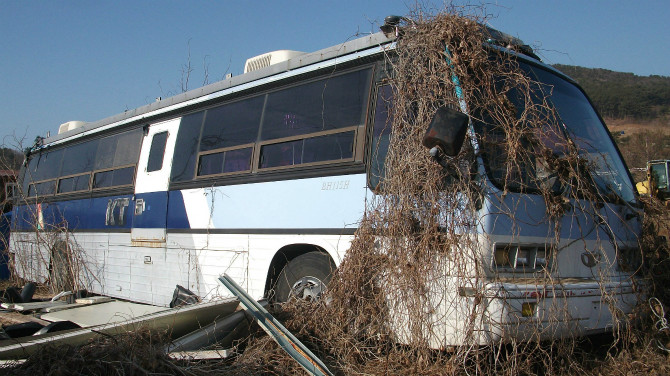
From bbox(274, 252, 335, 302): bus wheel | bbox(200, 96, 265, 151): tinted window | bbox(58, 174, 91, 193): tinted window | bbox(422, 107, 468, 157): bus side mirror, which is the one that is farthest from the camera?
bbox(58, 174, 91, 193): tinted window

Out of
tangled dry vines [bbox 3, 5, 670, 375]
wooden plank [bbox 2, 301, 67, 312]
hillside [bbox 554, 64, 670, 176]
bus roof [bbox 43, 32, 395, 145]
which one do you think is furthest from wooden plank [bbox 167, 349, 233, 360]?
hillside [bbox 554, 64, 670, 176]

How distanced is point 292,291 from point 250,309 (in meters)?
0.67

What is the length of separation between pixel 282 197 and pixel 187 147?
6.85ft

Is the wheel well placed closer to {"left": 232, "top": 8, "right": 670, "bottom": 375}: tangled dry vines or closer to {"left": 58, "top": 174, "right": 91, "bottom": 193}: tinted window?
{"left": 232, "top": 8, "right": 670, "bottom": 375}: tangled dry vines

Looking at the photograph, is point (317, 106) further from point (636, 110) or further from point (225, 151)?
point (636, 110)

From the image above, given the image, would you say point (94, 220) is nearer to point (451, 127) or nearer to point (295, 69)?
point (295, 69)

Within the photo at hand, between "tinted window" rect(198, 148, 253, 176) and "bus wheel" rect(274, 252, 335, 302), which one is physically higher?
"tinted window" rect(198, 148, 253, 176)

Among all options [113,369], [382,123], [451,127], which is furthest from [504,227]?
[113,369]

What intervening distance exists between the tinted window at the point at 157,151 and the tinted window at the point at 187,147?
0.34m

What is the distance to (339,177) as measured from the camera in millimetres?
4832

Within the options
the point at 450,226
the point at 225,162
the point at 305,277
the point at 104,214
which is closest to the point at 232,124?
the point at 225,162

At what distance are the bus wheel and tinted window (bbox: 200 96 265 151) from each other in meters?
1.55

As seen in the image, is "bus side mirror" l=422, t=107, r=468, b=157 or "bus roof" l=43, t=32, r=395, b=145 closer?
"bus side mirror" l=422, t=107, r=468, b=157

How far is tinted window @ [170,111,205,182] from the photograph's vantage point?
6.66m
